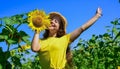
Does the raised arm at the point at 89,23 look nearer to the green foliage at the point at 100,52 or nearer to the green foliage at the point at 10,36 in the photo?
the green foliage at the point at 10,36

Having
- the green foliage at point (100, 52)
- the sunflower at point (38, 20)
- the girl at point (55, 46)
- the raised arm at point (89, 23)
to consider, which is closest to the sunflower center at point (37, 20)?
the sunflower at point (38, 20)

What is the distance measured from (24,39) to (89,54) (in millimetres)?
4919

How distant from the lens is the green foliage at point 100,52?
9266 millimetres

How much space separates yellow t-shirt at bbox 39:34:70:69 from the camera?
5.86 m

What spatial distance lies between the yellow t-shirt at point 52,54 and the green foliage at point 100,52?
2.87 metres

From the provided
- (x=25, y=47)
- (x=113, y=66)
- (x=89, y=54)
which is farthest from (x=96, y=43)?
(x=25, y=47)

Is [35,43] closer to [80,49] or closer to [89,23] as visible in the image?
[89,23]

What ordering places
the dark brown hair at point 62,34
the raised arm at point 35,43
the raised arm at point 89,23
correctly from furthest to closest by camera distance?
the dark brown hair at point 62,34 → the raised arm at point 89,23 → the raised arm at point 35,43

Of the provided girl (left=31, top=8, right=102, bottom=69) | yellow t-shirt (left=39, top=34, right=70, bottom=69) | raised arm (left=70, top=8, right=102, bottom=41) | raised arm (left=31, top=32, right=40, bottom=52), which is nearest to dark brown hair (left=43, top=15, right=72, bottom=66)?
A: girl (left=31, top=8, right=102, bottom=69)

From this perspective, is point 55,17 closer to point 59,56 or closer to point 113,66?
point 59,56

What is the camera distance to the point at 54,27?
6113mm

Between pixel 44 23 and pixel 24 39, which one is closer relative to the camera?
pixel 44 23

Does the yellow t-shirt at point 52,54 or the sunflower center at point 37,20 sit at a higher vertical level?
the sunflower center at point 37,20

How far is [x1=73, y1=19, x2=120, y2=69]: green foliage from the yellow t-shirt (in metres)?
2.87
